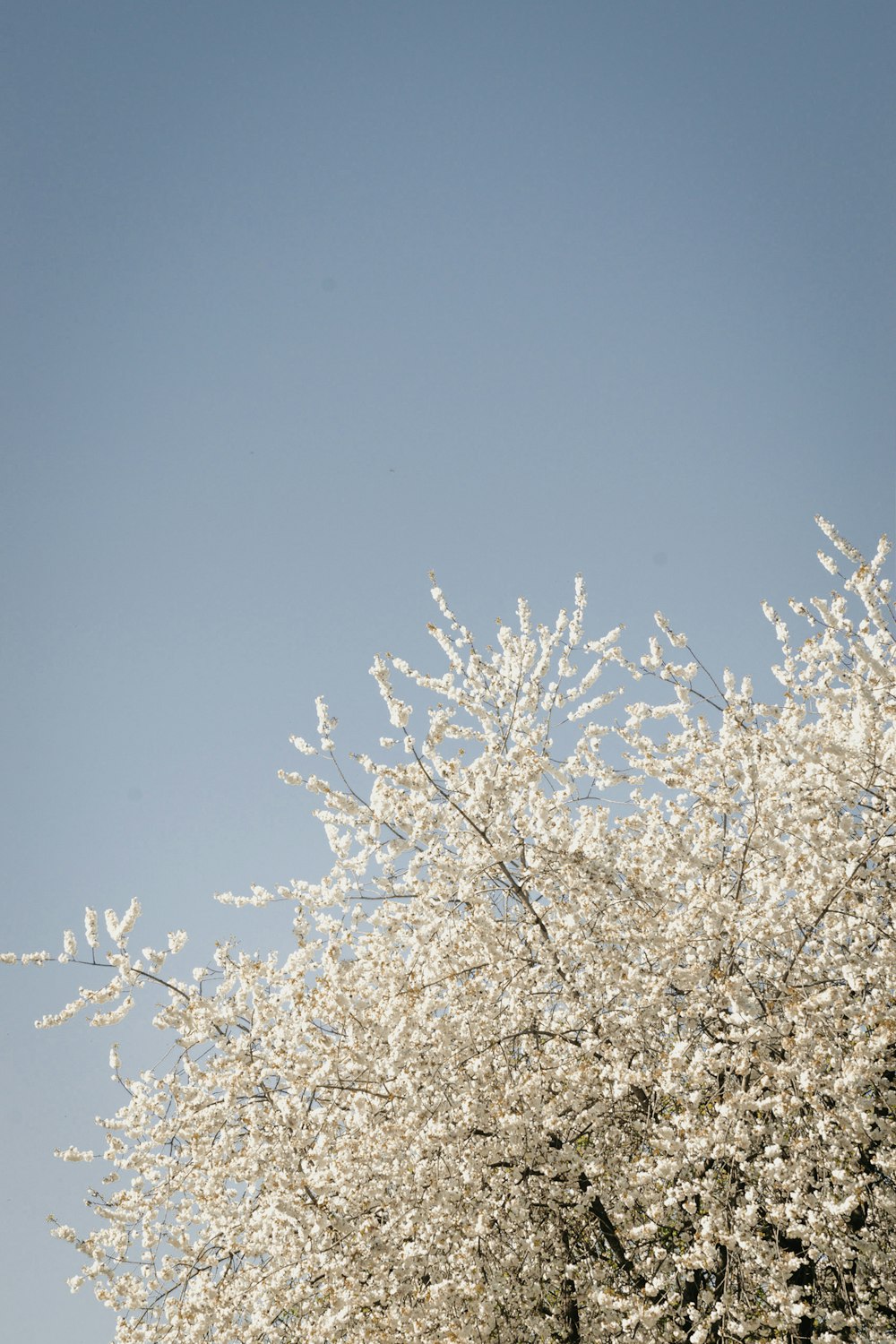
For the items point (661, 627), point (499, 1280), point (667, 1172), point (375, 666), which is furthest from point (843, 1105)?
point (375, 666)

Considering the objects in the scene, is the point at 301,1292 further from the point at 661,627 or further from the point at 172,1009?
the point at 661,627

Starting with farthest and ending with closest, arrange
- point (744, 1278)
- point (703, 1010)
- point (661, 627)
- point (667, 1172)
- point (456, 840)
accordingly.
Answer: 1. point (661, 627)
2. point (456, 840)
3. point (703, 1010)
4. point (744, 1278)
5. point (667, 1172)

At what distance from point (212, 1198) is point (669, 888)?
4597 mm

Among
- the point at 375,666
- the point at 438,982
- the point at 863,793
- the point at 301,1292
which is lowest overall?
the point at 301,1292

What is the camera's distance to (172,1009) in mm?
7418

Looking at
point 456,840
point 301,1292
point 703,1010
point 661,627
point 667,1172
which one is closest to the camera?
point 667,1172

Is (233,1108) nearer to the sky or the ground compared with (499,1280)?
nearer to the sky

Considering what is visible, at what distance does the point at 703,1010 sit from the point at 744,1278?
155 cm

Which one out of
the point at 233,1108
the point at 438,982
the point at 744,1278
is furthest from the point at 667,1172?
the point at 233,1108

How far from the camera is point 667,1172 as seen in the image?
5012 millimetres

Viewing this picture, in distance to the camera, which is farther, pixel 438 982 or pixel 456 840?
pixel 456 840

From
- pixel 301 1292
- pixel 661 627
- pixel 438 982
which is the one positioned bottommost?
pixel 301 1292

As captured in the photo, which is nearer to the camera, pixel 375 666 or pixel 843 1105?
pixel 843 1105

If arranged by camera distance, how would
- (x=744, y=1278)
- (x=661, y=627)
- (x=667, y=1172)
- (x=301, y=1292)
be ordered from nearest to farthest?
(x=667, y=1172)
(x=744, y=1278)
(x=301, y=1292)
(x=661, y=627)
